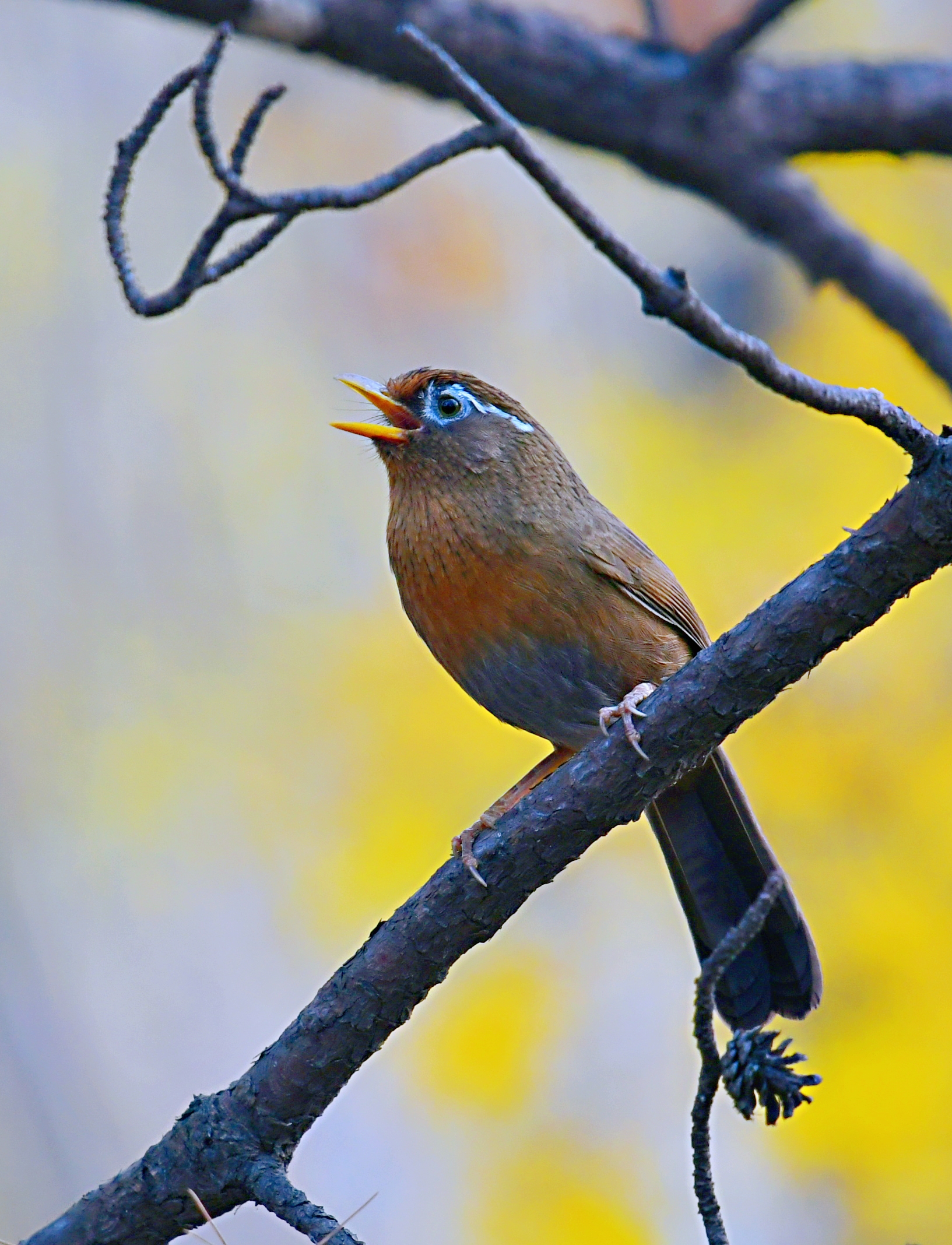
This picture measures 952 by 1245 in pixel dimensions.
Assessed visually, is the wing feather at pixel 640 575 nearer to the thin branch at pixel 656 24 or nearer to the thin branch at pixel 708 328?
the thin branch at pixel 708 328

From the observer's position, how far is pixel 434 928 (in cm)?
294

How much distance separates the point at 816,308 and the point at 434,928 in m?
5.35

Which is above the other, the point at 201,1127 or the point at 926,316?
the point at 926,316

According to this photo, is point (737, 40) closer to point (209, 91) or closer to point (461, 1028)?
point (209, 91)

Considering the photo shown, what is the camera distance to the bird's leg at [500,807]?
290cm

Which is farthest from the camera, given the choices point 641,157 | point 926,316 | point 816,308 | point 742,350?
point 816,308

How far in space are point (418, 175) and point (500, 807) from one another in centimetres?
192

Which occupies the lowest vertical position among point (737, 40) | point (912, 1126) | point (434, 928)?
point (912, 1126)

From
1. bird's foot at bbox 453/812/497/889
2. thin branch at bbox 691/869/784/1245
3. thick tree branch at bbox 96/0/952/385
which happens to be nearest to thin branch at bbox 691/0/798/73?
thick tree branch at bbox 96/0/952/385

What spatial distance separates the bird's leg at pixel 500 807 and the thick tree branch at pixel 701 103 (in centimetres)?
222

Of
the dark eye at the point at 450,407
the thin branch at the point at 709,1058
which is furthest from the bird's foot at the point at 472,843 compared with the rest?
the dark eye at the point at 450,407

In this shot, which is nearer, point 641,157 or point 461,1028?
point 641,157

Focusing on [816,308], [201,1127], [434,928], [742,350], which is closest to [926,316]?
[816,308]

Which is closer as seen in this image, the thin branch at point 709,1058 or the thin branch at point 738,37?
the thin branch at point 709,1058
